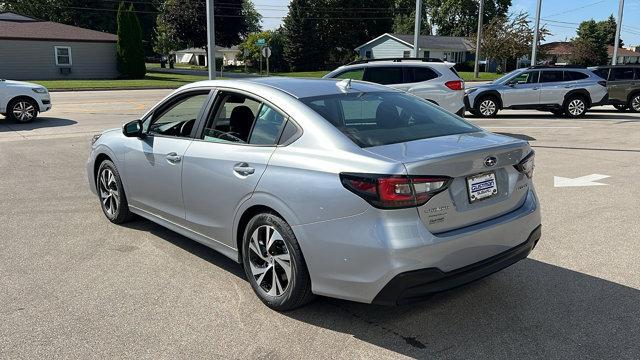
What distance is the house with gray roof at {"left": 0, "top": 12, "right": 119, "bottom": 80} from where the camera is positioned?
36.1 meters

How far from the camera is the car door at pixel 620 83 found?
19.0 m

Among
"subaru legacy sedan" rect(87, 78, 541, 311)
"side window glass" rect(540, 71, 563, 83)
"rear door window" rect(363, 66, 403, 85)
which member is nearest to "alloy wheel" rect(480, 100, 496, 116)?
"side window glass" rect(540, 71, 563, 83)

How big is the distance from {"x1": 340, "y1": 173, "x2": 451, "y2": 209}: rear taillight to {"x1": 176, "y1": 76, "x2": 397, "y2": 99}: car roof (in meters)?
1.13

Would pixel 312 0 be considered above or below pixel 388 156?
above

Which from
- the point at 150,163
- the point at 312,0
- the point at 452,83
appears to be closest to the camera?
the point at 150,163

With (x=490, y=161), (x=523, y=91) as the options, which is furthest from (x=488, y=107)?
(x=490, y=161)

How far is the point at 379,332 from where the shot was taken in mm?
3557

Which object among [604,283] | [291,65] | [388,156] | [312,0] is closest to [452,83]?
[604,283]

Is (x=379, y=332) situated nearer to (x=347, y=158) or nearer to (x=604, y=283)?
(x=347, y=158)

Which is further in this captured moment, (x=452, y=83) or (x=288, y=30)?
(x=288, y=30)

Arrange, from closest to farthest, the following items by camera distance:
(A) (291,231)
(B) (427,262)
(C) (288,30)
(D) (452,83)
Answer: (B) (427,262)
(A) (291,231)
(D) (452,83)
(C) (288,30)

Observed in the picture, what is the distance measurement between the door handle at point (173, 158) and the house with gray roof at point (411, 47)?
204 ft

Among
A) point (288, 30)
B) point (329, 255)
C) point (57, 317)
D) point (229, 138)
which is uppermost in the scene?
point (288, 30)

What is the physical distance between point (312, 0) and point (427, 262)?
71.5m
